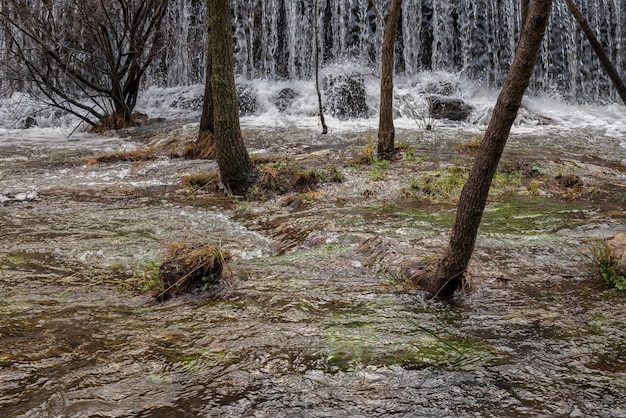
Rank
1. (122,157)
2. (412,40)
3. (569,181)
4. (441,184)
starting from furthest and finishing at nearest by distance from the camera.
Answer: (412,40) < (122,157) < (569,181) < (441,184)

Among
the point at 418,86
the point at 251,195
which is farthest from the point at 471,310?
the point at 418,86

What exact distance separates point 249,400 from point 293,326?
0.88 m

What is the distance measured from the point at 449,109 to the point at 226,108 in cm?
894

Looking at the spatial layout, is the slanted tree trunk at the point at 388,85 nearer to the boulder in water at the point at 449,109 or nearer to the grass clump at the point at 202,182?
the grass clump at the point at 202,182

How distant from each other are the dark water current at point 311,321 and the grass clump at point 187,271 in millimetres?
148

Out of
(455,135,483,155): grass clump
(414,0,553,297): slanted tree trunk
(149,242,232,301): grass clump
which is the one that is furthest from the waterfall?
(414,0,553,297): slanted tree trunk

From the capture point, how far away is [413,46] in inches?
719

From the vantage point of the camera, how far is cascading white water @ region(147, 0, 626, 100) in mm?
17000

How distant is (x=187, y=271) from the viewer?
13.8 feet

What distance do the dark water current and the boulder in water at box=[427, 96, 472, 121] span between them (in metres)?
7.96

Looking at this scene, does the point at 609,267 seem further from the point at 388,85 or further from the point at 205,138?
the point at 205,138

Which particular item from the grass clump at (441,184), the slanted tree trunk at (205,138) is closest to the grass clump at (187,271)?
the grass clump at (441,184)

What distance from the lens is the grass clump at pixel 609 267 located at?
4064mm

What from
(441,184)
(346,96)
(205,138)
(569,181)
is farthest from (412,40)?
(441,184)
